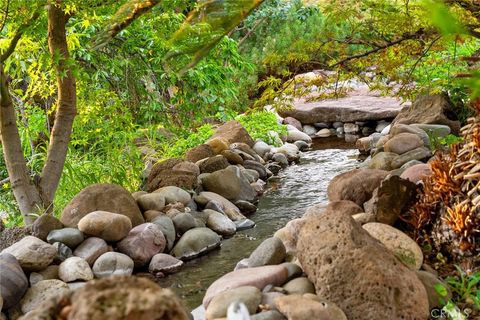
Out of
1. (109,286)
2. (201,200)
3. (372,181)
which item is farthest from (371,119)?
(109,286)

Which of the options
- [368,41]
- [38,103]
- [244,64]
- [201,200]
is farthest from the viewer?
[38,103]

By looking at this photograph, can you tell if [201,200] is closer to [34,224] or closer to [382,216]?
[34,224]

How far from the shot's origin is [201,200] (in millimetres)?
6793

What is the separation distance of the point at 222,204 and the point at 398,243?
315 cm

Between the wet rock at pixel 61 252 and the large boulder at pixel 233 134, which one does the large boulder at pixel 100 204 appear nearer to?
the wet rock at pixel 61 252

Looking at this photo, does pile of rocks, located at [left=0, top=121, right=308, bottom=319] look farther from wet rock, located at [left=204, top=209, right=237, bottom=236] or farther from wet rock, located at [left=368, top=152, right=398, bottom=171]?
wet rock, located at [left=368, top=152, right=398, bottom=171]

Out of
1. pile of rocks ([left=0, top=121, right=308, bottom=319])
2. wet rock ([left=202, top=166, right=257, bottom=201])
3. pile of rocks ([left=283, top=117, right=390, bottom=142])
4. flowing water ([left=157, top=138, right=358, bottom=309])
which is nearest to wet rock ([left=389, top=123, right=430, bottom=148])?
flowing water ([left=157, top=138, right=358, bottom=309])

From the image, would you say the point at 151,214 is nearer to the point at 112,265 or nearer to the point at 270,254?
the point at 112,265

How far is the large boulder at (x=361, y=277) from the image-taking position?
3.29 metres

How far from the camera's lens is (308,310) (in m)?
3.22

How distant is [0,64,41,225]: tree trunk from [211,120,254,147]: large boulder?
4.58m

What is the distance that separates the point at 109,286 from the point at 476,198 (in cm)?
332

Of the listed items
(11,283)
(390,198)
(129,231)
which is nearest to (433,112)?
(390,198)

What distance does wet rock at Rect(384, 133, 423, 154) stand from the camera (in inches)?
308
